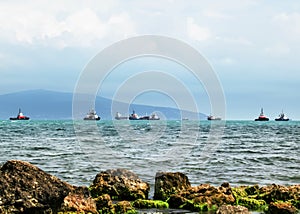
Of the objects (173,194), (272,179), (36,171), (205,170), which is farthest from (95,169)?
(36,171)

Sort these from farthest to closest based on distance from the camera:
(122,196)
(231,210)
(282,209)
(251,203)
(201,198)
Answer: (122,196) → (251,203) → (201,198) → (282,209) → (231,210)

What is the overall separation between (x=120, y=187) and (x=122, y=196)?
0.35 m

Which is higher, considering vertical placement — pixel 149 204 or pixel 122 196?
pixel 122 196

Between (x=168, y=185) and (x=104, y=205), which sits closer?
(x=104, y=205)

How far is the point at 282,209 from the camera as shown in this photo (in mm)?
15961

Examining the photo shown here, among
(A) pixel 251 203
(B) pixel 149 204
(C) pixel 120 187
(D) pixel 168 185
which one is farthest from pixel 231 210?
(C) pixel 120 187

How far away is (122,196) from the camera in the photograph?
1886 centimetres

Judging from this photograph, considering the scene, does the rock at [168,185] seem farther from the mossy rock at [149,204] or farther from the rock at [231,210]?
the rock at [231,210]

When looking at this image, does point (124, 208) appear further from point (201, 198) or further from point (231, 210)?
point (231, 210)

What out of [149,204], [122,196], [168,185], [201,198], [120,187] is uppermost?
[168,185]

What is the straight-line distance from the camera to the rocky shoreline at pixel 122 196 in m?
15.1

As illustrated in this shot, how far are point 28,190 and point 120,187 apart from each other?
4.53m

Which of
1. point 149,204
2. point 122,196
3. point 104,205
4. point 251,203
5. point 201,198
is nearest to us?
point 104,205

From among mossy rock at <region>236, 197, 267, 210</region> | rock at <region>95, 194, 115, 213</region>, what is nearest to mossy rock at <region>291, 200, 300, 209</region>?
mossy rock at <region>236, 197, 267, 210</region>
